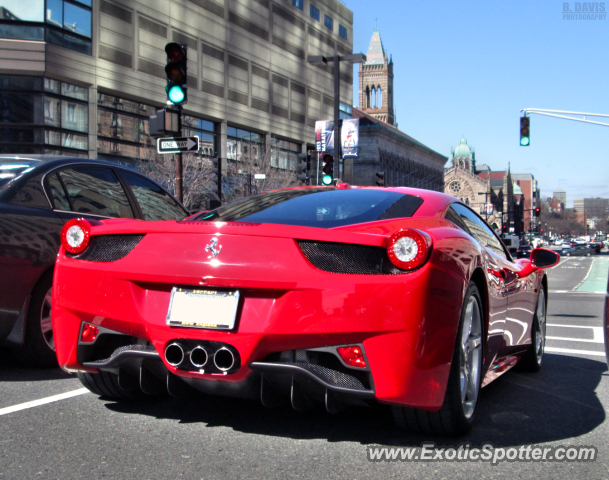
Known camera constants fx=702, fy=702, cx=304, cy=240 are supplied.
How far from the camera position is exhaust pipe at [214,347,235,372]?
3059mm

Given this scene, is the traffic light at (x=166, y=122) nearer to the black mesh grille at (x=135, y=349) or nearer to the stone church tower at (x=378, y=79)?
the black mesh grille at (x=135, y=349)

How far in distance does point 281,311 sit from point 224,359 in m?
0.34

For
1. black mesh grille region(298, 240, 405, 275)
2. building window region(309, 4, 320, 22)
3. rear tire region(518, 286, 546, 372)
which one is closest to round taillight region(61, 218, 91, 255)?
black mesh grille region(298, 240, 405, 275)

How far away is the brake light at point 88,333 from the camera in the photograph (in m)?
3.44

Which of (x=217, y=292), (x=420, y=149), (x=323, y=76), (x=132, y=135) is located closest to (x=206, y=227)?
(x=217, y=292)

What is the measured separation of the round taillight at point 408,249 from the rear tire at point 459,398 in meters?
0.48

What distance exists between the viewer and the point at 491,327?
4090 millimetres

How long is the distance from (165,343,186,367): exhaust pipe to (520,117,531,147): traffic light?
22485 millimetres

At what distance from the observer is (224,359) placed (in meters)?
3.07

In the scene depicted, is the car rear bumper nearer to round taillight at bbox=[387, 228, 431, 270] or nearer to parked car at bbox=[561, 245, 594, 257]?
round taillight at bbox=[387, 228, 431, 270]

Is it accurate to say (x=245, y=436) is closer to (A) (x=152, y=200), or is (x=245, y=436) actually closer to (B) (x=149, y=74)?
(A) (x=152, y=200)

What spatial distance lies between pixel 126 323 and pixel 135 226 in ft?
1.62

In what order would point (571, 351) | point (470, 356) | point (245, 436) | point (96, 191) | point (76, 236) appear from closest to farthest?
point (245, 436)
point (76, 236)
point (470, 356)
point (96, 191)
point (571, 351)

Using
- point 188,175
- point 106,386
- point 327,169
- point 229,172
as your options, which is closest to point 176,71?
point 106,386
